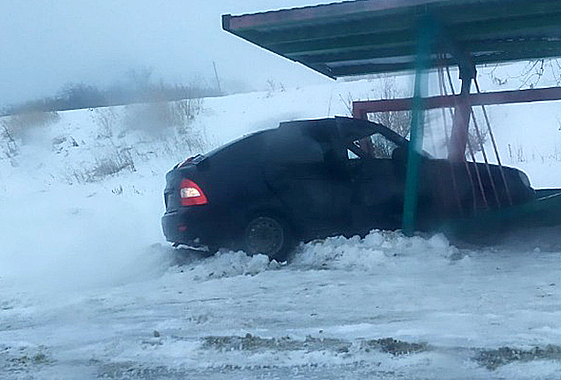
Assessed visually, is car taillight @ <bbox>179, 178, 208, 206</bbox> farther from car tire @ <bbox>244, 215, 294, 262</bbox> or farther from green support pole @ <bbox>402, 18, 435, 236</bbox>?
green support pole @ <bbox>402, 18, 435, 236</bbox>

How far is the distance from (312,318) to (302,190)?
299cm

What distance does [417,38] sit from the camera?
30.3 feet

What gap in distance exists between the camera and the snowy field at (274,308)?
199 inches

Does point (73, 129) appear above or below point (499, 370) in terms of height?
above

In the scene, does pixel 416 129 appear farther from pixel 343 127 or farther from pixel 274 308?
pixel 274 308

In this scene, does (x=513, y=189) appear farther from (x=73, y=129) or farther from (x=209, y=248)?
(x=73, y=129)

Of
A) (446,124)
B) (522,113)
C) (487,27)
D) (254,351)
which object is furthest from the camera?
(522,113)

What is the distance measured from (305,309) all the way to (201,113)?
20.6m

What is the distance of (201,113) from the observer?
1054 inches

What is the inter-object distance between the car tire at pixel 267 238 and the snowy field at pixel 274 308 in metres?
0.15

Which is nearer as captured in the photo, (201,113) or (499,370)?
(499,370)

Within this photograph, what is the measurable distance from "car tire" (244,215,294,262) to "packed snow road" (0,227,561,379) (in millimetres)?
146

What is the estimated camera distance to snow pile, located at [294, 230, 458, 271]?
8.31 metres

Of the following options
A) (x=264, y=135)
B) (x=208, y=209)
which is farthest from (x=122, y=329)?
(x=264, y=135)
